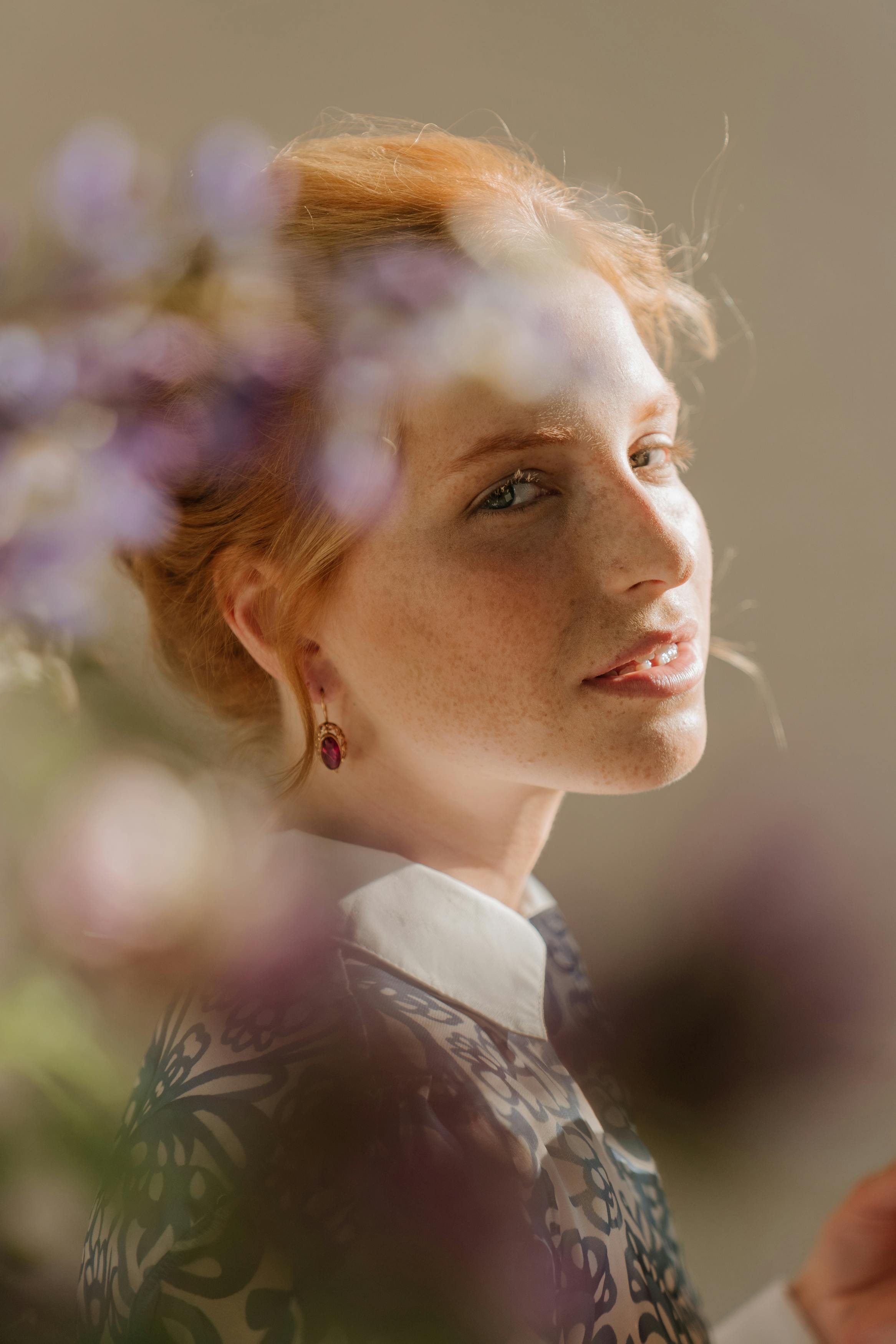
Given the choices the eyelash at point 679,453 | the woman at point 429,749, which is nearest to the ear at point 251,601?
the woman at point 429,749

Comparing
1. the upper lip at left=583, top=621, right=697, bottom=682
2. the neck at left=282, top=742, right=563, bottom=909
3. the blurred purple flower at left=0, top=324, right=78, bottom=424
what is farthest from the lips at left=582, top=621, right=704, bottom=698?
the blurred purple flower at left=0, top=324, right=78, bottom=424

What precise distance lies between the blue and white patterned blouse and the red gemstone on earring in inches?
1.6

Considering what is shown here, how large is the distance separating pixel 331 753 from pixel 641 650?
6.6 inches

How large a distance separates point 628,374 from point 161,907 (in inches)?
12.8

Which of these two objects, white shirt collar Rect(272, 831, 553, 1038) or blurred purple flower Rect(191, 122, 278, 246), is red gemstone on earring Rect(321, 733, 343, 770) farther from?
blurred purple flower Rect(191, 122, 278, 246)

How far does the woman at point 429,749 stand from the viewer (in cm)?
35

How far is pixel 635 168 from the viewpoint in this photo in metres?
0.66

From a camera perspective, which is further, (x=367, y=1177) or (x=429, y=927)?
(x=429, y=927)

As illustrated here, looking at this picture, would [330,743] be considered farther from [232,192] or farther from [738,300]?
[738,300]

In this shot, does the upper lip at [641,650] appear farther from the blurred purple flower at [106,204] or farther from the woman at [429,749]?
the blurred purple flower at [106,204]

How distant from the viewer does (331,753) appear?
479mm

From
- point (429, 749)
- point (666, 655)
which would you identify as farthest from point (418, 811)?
point (666, 655)

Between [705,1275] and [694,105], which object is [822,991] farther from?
[694,105]

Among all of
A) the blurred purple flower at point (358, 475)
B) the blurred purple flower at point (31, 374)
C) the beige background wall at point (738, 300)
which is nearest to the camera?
the blurred purple flower at point (31, 374)
